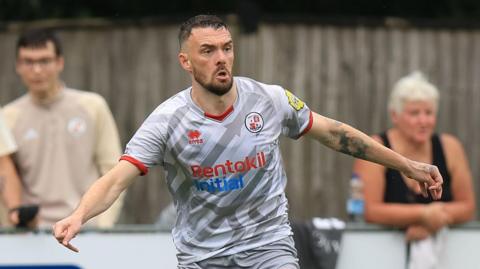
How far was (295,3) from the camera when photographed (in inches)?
519

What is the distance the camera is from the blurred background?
1218 cm

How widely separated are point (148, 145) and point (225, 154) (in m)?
0.39

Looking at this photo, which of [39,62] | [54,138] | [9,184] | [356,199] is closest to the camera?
[9,184]

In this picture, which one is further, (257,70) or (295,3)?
(295,3)

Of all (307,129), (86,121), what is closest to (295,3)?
(86,121)

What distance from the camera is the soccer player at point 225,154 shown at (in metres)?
7.70

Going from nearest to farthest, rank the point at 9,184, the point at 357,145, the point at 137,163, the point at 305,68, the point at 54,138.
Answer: the point at 137,163 → the point at 357,145 → the point at 9,184 → the point at 54,138 → the point at 305,68

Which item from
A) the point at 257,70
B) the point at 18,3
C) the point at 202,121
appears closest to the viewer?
the point at 202,121

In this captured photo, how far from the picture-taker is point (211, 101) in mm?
7742

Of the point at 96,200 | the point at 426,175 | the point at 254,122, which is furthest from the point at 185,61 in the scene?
the point at 426,175

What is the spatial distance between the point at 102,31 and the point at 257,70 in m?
1.32

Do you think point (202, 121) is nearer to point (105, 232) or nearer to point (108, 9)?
point (105, 232)

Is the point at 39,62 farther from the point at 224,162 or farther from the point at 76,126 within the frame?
the point at 224,162

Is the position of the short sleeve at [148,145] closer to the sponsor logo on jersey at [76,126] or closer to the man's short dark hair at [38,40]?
the sponsor logo on jersey at [76,126]
